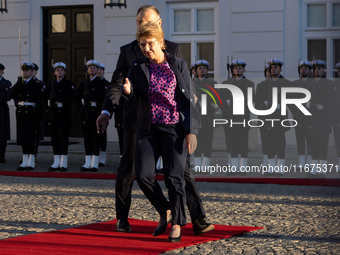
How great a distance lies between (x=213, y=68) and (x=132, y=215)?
31.4 feet

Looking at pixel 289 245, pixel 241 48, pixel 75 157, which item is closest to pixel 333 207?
pixel 289 245

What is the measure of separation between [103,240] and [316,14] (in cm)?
1098

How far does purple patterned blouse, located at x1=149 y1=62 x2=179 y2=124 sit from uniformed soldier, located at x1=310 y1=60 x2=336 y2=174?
16.5ft

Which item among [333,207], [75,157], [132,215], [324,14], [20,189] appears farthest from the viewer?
[324,14]

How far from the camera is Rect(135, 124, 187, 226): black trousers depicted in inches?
166

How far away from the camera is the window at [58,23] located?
15547 millimetres

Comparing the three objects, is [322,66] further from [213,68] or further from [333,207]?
[213,68]

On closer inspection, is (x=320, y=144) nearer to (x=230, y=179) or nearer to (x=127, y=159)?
(x=230, y=179)

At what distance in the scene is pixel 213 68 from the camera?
14539 mm

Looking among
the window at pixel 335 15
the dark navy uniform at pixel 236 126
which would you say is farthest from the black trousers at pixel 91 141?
the window at pixel 335 15

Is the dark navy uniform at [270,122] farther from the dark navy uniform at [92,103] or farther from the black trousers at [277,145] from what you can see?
the dark navy uniform at [92,103]

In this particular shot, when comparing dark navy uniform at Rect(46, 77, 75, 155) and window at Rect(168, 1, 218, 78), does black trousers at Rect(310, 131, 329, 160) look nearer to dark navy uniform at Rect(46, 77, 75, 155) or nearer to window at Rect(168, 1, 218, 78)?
dark navy uniform at Rect(46, 77, 75, 155)

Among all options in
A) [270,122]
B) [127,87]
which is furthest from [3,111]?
[127,87]

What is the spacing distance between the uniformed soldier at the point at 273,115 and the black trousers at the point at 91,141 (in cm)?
270
